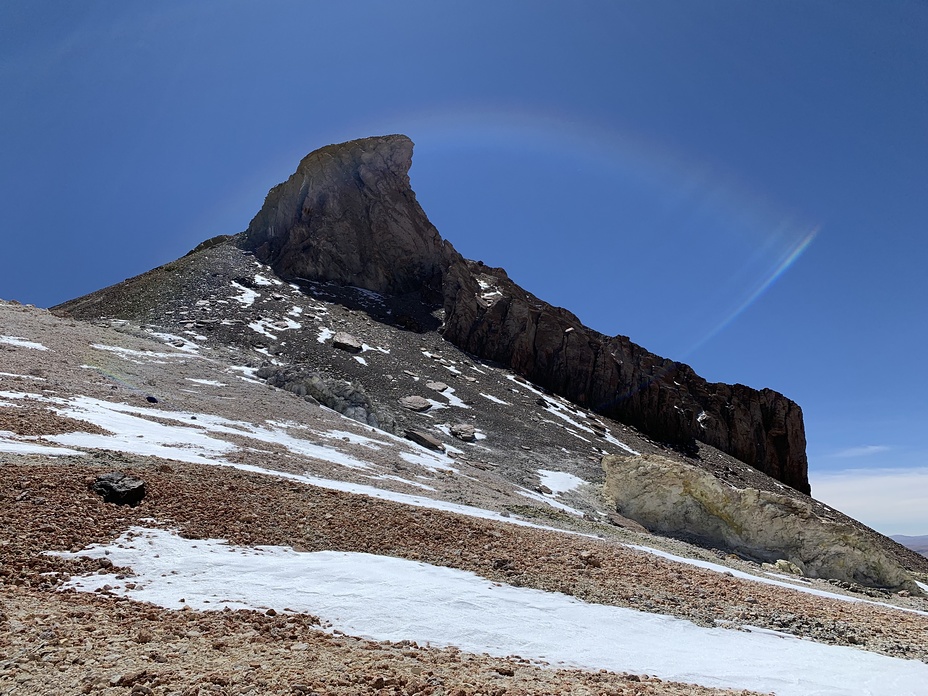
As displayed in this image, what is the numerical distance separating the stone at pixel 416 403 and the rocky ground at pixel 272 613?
20980 millimetres

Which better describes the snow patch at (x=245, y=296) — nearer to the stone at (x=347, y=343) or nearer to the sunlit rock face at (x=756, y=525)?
the stone at (x=347, y=343)

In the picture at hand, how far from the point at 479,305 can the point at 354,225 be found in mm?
24521

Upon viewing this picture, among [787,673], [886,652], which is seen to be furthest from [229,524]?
[886,652]

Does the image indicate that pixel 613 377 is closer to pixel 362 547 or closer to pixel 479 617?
pixel 362 547

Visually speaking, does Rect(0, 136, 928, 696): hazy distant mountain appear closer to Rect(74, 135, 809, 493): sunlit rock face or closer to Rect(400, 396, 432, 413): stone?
Rect(400, 396, 432, 413): stone

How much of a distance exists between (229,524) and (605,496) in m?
27.4

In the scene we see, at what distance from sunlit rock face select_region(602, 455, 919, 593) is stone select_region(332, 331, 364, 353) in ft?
103

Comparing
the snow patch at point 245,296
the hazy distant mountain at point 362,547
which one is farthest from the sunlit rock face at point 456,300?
the hazy distant mountain at point 362,547

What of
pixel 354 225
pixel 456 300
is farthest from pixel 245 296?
pixel 456 300

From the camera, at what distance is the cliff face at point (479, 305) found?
76.9 meters

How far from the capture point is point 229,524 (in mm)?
10422

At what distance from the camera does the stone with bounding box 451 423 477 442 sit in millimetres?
40656

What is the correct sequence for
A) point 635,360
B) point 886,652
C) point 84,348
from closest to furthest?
1. point 886,652
2. point 84,348
3. point 635,360

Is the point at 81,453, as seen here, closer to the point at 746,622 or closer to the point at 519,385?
the point at 746,622
